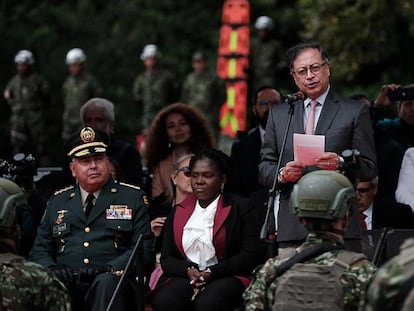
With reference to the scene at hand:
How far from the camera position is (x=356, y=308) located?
767 centimetres

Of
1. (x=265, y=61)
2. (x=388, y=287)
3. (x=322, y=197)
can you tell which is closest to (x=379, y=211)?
(x=322, y=197)

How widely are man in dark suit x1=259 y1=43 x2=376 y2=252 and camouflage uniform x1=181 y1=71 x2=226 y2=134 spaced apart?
13028mm

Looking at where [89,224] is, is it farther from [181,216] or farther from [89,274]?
[181,216]

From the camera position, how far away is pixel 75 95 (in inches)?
852

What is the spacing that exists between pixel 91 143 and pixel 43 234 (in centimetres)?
76

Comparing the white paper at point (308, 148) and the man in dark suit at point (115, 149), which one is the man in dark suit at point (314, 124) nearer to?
the white paper at point (308, 148)

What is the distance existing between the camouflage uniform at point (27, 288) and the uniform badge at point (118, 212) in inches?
112

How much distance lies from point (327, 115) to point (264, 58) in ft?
41.6

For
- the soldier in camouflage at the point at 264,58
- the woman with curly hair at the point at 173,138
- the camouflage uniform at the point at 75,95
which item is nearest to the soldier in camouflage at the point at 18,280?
the woman with curly hair at the point at 173,138

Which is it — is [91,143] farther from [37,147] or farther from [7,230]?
[37,147]

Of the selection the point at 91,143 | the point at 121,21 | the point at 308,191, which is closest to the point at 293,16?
the point at 121,21

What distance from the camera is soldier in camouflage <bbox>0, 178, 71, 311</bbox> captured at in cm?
768

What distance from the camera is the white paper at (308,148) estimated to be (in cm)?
919

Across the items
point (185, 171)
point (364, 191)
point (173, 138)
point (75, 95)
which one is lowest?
point (364, 191)
